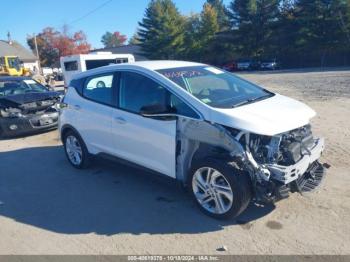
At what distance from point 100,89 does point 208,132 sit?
88.8 inches

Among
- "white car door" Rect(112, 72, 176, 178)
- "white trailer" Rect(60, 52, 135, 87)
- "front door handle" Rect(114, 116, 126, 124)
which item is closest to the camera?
"white car door" Rect(112, 72, 176, 178)

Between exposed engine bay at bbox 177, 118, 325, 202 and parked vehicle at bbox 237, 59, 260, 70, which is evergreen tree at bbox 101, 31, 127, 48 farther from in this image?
exposed engine bay at bbox 177, 118, 325, 202

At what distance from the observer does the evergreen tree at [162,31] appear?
51.8 m

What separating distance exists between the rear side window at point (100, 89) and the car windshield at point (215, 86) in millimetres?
956

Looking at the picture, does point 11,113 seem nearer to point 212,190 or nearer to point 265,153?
point 212,190

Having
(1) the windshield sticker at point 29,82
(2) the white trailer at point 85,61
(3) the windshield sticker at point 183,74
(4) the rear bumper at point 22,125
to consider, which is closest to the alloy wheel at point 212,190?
(3) the windshield sticker at point 183,74

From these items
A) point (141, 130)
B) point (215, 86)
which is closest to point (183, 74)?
point (215, 86)

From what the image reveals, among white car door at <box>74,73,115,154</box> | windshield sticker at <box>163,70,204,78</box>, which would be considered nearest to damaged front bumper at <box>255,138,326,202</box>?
windshield sticker at <box>163,70,204,78</box>

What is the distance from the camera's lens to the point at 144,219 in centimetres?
425

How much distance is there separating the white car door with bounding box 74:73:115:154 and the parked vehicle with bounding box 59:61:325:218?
2 centimetres

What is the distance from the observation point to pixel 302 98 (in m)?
13.2

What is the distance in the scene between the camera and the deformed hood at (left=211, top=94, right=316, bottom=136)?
3.73 m

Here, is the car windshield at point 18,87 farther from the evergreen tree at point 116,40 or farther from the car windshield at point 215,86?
the evergreen tree at point 116,40

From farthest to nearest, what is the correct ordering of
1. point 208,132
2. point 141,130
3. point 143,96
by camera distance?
point 143,96 < point 141,130 < point 208,132
